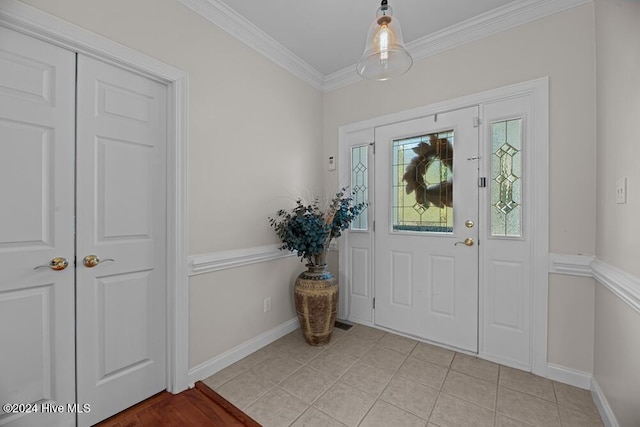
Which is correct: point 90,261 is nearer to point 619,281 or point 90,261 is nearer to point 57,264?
point 57,264

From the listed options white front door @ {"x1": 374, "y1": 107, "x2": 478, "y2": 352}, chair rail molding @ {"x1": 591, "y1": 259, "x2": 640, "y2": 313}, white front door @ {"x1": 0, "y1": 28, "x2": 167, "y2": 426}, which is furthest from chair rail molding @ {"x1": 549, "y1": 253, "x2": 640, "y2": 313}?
white front door @ {"x1": 0, "y1": 28, "x2": 167, "y2": 426}

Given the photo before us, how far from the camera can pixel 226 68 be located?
6.90 ft

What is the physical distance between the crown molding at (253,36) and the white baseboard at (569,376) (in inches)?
126

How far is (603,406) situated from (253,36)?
3.45 metres

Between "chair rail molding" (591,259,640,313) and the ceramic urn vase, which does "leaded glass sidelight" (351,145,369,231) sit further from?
"chair rail molding" (591,259,640,313)

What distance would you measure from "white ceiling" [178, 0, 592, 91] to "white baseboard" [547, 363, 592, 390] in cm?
249

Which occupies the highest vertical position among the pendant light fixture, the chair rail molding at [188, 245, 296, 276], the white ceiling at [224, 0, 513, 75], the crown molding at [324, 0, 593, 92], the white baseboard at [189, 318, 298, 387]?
the white ceiling at [224, 0, 513, 75]

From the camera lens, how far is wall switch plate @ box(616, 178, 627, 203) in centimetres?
130

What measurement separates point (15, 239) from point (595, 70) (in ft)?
11.3

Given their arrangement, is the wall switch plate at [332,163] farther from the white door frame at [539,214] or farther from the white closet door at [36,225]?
the white closet door at [36,225]

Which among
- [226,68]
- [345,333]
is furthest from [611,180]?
[226,68]

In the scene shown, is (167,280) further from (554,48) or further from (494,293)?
(554,48)

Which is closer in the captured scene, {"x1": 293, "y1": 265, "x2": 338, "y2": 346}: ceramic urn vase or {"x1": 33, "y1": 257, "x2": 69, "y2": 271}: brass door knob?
{"x1": 33, "y1": 257, "x2": 69, "y2": 271}: brass door knob

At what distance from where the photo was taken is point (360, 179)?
9.40ft
